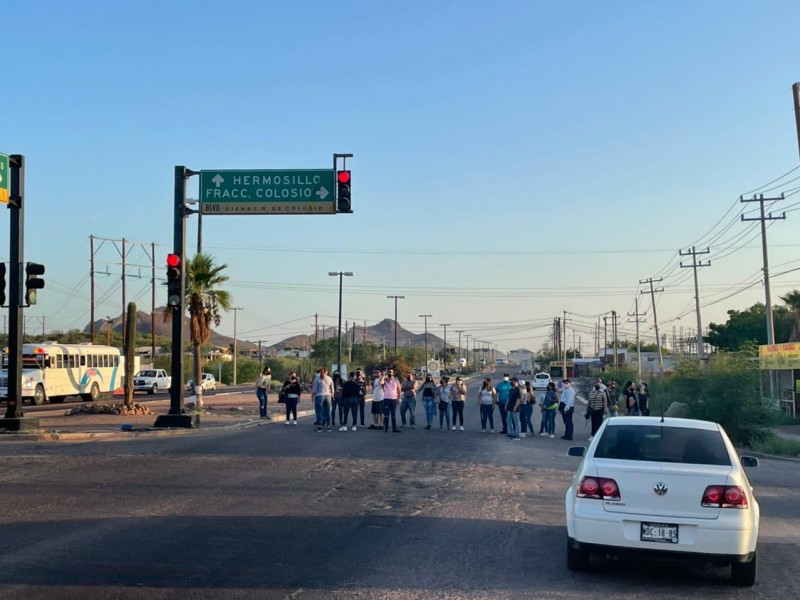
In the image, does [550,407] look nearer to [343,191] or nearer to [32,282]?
[343,191]

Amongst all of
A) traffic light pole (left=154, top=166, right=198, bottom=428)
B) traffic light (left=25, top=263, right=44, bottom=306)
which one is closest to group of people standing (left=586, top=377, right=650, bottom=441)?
traffic light pole (left=154, top=166, right=198, bottom=428)

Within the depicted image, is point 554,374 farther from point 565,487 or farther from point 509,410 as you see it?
point 565,487

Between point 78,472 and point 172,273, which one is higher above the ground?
point 172,273

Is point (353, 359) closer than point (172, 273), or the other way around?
point (172, 273)

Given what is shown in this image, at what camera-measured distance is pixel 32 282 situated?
2086 centimetres

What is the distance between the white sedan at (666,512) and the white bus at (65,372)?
111 ft

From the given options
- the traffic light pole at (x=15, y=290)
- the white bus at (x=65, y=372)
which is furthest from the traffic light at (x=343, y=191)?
the white bus at (x=65, y=372)

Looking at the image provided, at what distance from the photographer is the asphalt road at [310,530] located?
7453 mm

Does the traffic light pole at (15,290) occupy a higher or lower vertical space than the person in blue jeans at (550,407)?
higher

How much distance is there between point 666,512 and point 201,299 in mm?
27442

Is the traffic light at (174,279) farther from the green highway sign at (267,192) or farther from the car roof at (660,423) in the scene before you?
the car roof at (660,423)

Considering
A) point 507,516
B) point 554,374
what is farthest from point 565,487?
point 554,374

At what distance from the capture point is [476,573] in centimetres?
796

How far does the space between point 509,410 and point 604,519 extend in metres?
16.6
